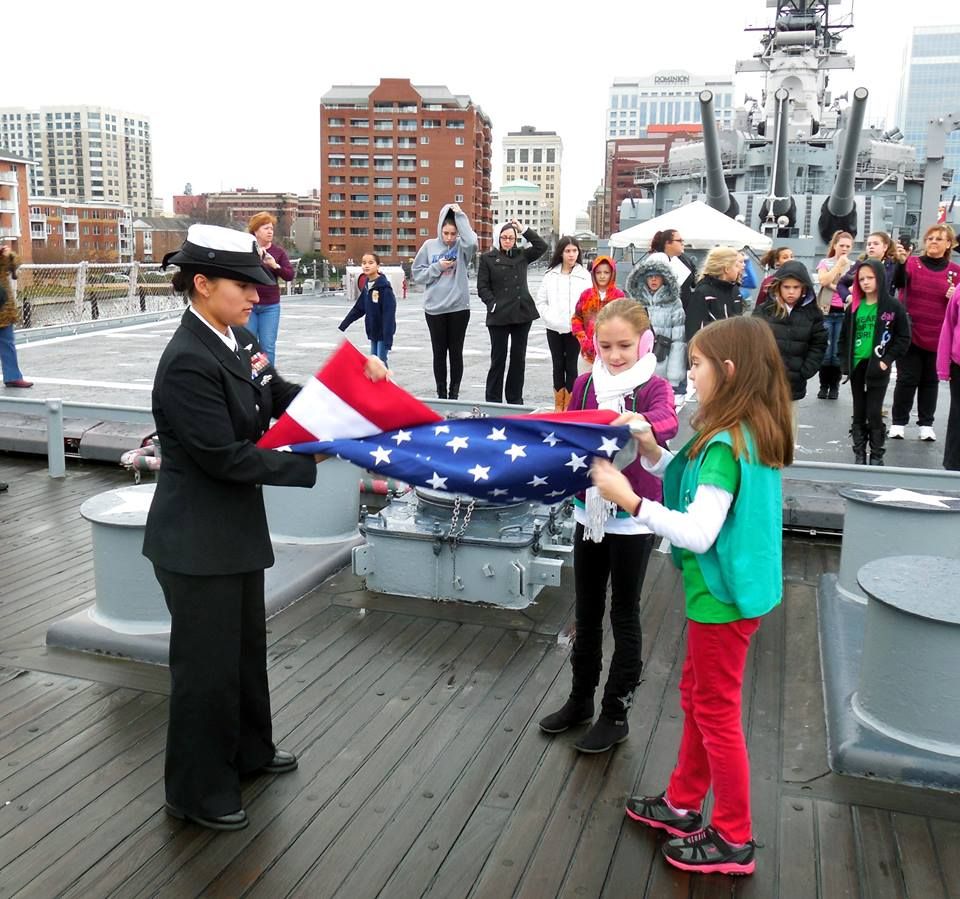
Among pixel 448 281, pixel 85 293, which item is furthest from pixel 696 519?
pixel 85 293

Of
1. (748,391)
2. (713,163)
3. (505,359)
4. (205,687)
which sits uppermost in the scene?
(713,163)

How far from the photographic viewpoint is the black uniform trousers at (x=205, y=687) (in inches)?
121

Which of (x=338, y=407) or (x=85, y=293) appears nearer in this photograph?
(x=338, y=407)

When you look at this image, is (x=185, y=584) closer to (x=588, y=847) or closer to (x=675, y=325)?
(x=588, y=847)

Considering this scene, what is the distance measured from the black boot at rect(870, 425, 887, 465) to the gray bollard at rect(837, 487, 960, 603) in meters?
2.62

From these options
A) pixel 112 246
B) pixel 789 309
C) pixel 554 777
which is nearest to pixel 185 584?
pixel 554 777

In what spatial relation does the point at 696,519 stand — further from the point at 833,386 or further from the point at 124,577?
the point at 833,386

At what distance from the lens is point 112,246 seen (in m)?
139

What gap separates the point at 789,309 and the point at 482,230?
131 m

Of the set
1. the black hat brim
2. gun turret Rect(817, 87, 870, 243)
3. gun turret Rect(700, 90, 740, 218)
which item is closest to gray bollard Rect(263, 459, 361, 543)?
the black hat brim

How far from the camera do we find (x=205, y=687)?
311cm

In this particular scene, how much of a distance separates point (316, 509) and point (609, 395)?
3.14 meters

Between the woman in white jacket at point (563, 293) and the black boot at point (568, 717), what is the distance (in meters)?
5.21

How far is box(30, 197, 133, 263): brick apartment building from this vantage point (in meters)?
128
